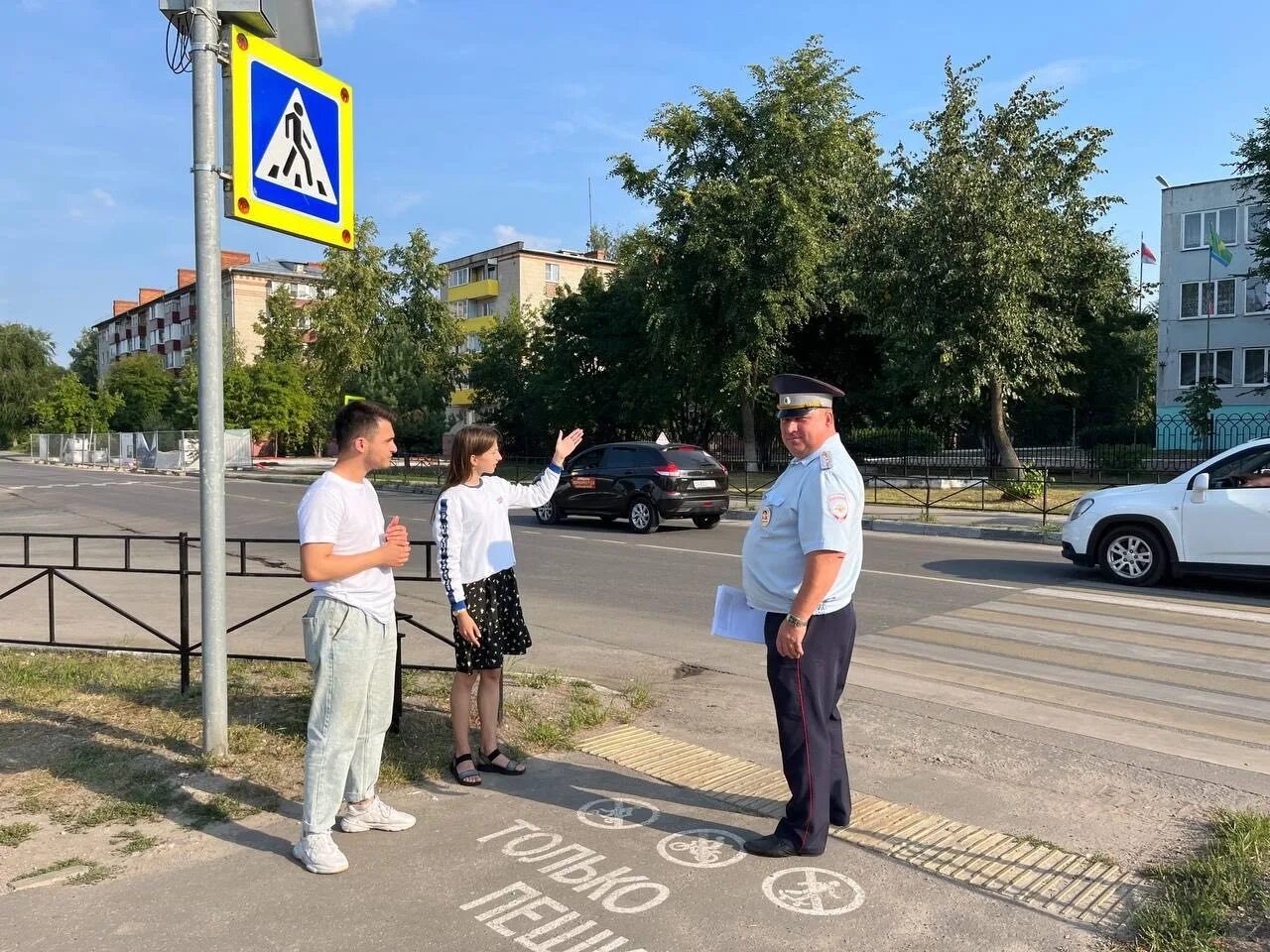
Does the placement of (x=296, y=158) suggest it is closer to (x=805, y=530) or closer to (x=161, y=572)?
(x=805, y=530)

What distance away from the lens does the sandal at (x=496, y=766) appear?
4.64 m

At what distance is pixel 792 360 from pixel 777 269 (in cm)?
496

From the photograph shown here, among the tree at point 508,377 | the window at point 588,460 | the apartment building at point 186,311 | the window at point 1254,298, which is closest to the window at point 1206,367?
the window at point 1254,298

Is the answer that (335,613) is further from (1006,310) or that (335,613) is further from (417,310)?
(417,310)

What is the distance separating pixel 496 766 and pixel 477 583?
923 millimetres

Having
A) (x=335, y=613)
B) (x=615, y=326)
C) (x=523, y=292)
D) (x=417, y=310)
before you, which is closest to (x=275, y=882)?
(x=335, y=613)

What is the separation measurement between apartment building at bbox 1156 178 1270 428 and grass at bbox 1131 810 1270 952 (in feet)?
138

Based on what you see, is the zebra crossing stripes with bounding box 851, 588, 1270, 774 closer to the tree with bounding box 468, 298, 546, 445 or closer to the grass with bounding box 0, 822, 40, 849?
the grass with bounding box 0, 822, 40, 849

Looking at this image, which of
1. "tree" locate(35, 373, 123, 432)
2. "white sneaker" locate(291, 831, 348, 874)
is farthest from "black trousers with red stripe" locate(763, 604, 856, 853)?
"tree" locate(35, 373, 123, 432)

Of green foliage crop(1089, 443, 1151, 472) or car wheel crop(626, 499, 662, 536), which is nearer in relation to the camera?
car wheel crop(626, 499, 662, 536)

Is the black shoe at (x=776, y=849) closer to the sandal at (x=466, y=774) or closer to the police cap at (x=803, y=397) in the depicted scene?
the sandal at (x=466, y=774)

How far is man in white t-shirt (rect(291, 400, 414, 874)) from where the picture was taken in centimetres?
358

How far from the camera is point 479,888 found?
3482 mm

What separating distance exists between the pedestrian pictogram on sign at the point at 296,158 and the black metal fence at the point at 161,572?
5.85 feet
